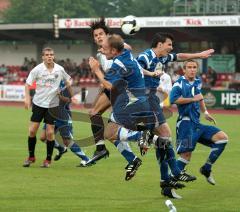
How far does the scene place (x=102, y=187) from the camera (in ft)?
35.7

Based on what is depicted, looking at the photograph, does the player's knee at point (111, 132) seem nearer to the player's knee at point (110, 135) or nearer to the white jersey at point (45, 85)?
the player's knee at point (110, 135)

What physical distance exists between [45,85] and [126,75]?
430cm

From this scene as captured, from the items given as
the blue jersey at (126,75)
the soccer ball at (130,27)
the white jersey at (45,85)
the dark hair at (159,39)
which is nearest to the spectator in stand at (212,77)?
the soccer ball at (130,27)

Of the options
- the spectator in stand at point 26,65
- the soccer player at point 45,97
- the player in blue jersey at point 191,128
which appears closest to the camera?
the player in blue jersey at point 191,128

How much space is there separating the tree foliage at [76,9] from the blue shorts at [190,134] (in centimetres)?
7181

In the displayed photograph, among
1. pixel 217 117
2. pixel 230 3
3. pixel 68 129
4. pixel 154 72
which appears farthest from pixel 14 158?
pixel 230 3

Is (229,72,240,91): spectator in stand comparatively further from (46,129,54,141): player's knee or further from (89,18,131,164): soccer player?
(89,18,131,164): soccer player

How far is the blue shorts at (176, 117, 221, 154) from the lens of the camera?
36.6 ft

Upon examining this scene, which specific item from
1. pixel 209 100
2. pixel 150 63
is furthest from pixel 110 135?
pixel 209 100

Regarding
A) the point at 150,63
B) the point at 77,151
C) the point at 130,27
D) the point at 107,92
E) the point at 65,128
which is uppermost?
the point at 130,27

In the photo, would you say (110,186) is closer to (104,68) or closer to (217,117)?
(104,68)

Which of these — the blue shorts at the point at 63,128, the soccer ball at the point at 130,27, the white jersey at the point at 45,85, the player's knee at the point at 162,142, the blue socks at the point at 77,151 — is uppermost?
the soccer ball at the point at 130,27

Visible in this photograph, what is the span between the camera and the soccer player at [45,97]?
1359 centimetres

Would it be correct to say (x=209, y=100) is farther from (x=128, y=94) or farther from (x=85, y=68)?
(x=128, y=94)
